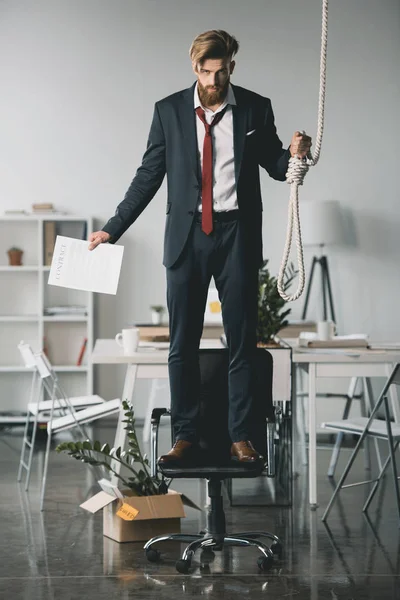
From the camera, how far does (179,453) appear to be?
342 centimetres

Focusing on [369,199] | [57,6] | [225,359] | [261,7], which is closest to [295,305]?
[369,199]

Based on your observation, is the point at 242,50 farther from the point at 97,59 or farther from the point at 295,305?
the point at 295,305

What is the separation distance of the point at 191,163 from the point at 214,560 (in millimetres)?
1662

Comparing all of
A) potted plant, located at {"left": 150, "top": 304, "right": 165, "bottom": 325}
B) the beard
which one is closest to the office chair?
the beard

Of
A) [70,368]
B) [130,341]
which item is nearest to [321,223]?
[70,368]

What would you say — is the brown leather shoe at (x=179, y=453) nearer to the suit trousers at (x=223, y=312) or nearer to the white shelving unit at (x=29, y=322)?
the suit trousers at (x=223, y=312)

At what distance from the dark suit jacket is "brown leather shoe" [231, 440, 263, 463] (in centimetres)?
71

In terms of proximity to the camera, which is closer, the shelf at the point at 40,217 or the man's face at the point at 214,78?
the man's face at the point at 214,78

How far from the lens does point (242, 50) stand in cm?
807

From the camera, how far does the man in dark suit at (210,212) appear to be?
3.34 meters

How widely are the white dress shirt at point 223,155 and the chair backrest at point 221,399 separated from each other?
66 centimetres

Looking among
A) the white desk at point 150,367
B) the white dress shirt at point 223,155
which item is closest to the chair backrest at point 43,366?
the white desk at point 150,367

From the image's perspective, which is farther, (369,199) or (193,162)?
(369,199)

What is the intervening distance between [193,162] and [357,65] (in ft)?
17.1
